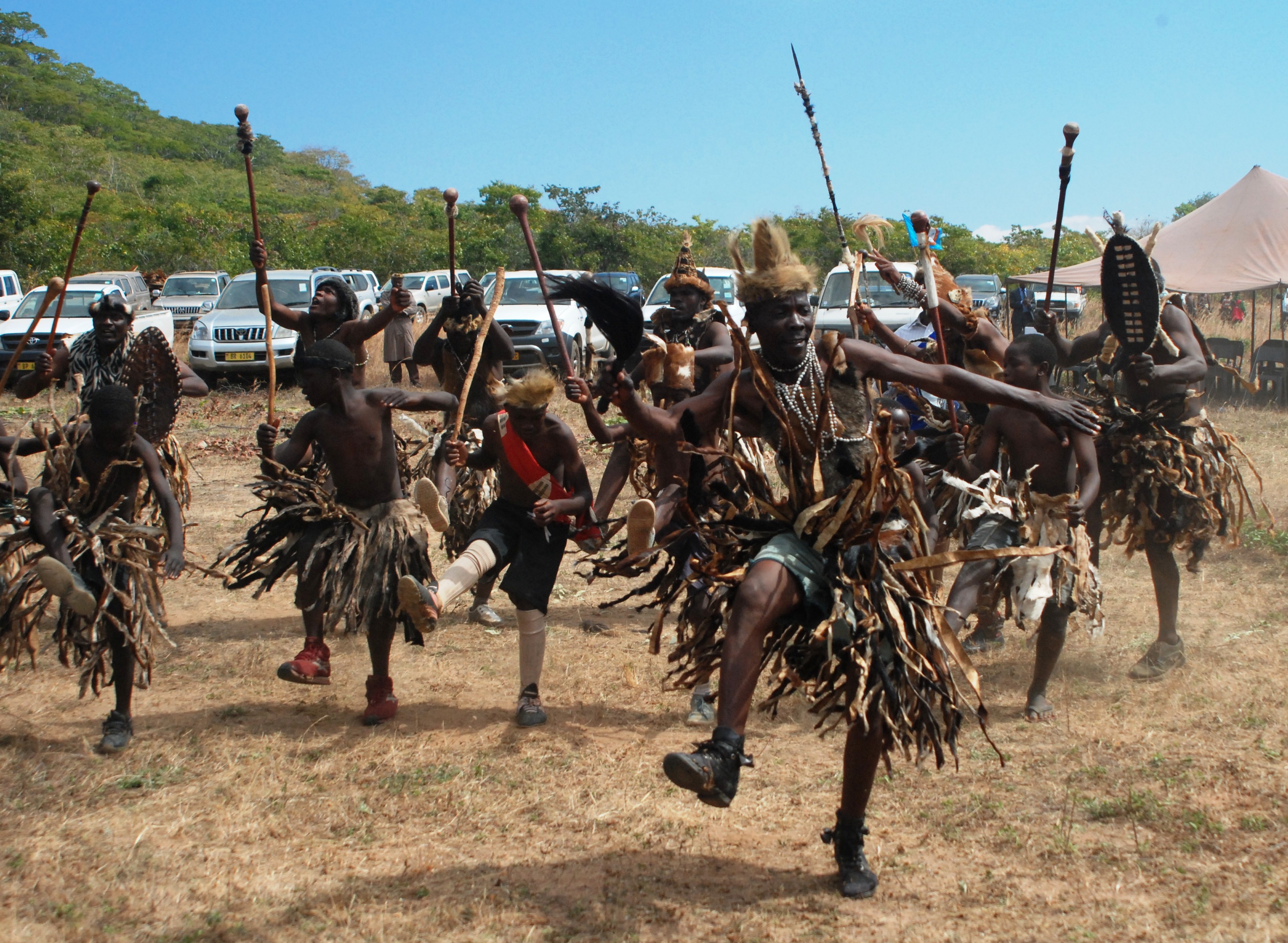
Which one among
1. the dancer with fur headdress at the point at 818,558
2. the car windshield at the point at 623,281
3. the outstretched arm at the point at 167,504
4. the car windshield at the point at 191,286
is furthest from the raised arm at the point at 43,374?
the car windshield at the point at 191,286

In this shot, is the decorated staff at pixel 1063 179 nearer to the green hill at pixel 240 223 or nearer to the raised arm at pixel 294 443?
the raised arm at pixel 294 443

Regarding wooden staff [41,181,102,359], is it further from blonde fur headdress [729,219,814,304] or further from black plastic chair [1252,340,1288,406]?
black plastic chair [1252,340,1288,406]

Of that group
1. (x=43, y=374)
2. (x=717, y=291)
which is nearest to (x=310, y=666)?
(x=43, y=374)

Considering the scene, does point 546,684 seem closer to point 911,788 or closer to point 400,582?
point 400,582

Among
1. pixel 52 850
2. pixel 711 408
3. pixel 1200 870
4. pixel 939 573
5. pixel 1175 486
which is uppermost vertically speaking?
pixel 711 408

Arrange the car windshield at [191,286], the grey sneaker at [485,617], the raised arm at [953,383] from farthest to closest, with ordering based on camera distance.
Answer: the car windshield at [191,286], the grey sneaker at [485,617], the raised arm at [953,383]

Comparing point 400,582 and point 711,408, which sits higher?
point 711,408

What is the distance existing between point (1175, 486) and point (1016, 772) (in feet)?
6.59

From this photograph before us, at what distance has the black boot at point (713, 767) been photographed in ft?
9.61

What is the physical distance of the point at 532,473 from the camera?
5.08m

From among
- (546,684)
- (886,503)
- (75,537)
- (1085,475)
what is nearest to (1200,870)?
(886,503)

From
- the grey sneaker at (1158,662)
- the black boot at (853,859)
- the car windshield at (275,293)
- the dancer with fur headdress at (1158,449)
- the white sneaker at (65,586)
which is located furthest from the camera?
the car windshield at (275,293)

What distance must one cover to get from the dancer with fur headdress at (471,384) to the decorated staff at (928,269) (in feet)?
8.51

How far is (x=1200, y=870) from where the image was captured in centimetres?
358
